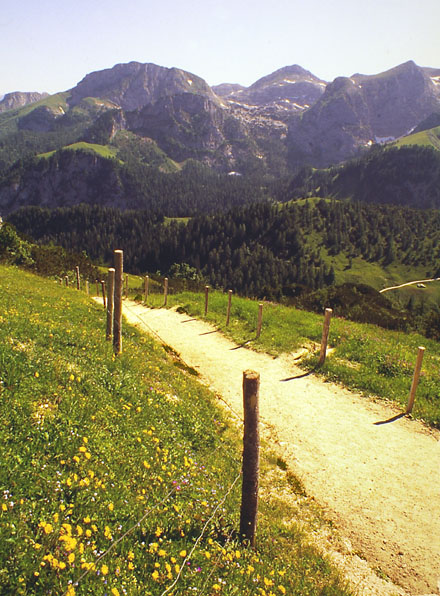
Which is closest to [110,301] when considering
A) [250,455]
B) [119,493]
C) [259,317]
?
[119,493]

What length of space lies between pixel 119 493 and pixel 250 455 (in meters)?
2.41

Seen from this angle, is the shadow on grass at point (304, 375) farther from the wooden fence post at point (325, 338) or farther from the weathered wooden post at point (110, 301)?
the weathered wooden post at point (110, 301)

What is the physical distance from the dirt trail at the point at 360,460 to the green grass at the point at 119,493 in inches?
44.1

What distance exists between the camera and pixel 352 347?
63.4 feet

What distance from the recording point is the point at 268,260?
184 m

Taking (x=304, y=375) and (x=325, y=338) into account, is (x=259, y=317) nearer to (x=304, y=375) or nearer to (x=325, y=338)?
(x=325, y=338)

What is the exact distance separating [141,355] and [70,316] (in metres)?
3.71

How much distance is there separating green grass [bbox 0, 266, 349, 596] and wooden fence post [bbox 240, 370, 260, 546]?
0.35 m

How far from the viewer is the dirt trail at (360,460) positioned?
7.97 metres

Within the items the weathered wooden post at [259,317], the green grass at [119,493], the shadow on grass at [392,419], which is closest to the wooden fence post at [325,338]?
the weathered wooden post at [259,317]

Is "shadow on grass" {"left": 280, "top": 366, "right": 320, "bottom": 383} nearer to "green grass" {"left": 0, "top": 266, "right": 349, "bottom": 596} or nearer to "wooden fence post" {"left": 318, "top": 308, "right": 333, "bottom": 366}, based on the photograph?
"wooden fence post" {"left": 318, "top": 308, "right": 333, "bottom": 366}

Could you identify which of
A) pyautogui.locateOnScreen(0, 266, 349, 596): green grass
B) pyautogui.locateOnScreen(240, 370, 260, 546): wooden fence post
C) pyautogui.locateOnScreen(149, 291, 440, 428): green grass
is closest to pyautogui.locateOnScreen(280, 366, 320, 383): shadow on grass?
pyautogui.locateOnScreen(149, 291, 440, 428): green grass

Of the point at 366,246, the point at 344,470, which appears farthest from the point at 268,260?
the point at 344,470

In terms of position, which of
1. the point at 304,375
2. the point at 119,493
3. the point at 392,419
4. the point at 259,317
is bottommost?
the point at 304,375
